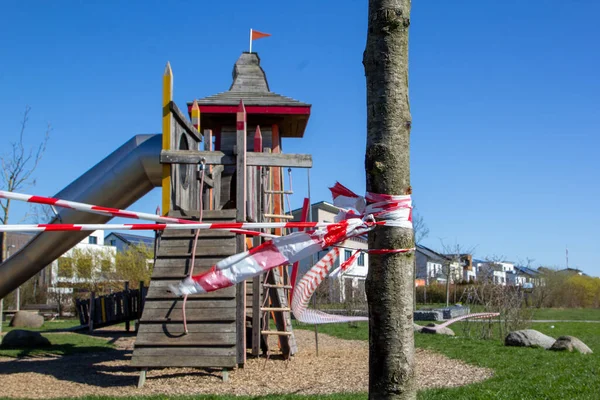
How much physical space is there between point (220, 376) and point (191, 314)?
0.83m

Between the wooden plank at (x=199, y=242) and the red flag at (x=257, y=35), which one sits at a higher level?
the red flag at (x=257, y=35)

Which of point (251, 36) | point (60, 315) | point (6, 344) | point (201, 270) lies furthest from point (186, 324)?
point (60, 315)

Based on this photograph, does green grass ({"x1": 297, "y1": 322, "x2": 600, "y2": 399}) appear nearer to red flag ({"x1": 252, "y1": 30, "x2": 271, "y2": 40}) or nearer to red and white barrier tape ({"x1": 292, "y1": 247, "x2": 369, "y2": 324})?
red and white barrier tape ({"x1": 292, "y1": 247, "x2": 369, "y2": 324})

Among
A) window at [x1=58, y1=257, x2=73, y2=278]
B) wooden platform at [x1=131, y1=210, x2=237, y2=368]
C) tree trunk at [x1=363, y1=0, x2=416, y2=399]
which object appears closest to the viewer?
tree trunk at [x1=363, y1=0, x2=416, y2=399]

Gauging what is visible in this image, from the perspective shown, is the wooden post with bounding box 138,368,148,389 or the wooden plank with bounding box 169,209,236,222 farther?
the wooden plank with bounding box 169,209,236,222

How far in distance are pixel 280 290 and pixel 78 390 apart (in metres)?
3.54

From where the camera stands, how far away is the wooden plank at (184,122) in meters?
9.11

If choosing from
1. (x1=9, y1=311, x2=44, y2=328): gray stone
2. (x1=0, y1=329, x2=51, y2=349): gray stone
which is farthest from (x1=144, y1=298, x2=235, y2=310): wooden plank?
(x1=9, y1=311, x2=44, y2=328): gray stone

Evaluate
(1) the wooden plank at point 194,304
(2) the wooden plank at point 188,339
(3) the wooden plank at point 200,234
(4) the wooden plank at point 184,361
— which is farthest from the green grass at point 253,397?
(3) the wooden plank at point 200,234

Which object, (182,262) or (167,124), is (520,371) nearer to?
(182,262)

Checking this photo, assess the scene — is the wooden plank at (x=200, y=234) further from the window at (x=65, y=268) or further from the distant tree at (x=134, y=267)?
the window at (x=65, y=268)

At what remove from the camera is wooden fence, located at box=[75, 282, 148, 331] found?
1614 cm

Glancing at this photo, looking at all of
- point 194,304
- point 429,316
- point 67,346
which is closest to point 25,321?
point 67,346

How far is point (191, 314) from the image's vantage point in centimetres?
786
